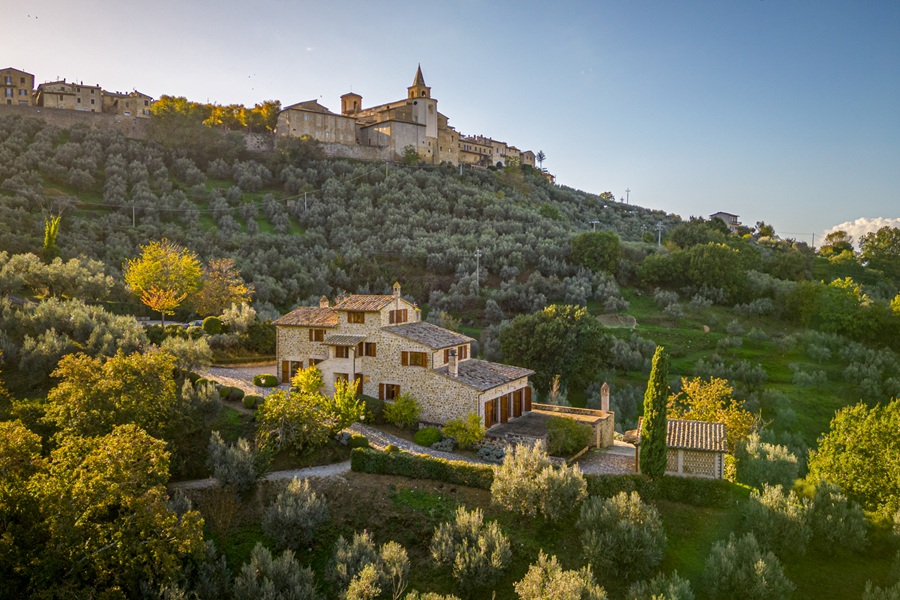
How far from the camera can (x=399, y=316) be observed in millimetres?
31828

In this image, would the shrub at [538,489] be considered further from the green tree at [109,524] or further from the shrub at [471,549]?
the green tree at [109,524]

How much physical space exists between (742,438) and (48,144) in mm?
76558

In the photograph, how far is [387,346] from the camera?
98.3ft

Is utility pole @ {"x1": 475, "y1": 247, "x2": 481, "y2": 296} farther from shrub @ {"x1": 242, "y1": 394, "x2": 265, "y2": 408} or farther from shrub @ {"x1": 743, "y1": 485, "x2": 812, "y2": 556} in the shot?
shrub @ {"x1": 743, "y1": 485, "x2": 812, "y2": 556}

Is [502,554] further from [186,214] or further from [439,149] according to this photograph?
[439,149]

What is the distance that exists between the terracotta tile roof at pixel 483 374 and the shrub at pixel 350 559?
10.4 m

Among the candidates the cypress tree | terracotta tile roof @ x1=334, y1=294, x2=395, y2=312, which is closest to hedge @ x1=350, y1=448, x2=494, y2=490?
the cypress tree

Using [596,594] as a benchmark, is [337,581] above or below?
below

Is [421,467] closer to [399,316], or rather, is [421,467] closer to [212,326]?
[399,316]

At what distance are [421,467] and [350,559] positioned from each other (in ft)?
17.5

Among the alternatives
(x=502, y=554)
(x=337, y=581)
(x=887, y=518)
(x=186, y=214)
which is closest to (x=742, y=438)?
(x=887, y=518)

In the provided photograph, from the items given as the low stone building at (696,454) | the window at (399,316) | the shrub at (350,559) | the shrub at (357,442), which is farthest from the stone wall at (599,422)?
the shrub at (350,559)

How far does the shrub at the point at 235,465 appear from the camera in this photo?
2195cm

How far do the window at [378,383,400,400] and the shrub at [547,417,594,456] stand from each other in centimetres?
727
